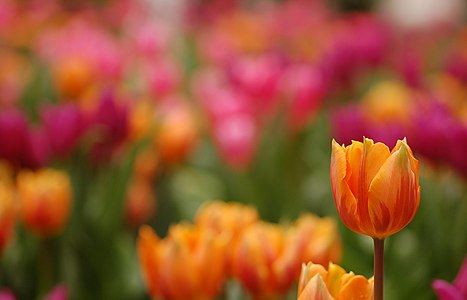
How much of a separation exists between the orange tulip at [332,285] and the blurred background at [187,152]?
0.24 m

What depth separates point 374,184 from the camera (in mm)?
544

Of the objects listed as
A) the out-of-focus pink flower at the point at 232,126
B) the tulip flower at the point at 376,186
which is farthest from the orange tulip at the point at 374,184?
the out-of-focus pink flower at the point at 232,126

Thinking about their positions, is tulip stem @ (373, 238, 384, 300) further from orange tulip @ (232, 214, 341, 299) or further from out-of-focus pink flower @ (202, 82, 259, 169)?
out-of-focus pink flower @ (202, 82, 259, 169)

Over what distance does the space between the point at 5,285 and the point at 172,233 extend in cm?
34

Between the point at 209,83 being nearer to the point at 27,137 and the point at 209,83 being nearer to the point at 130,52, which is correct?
the point at 130,52

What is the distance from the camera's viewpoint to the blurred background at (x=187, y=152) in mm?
1001

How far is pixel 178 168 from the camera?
4.66 feet

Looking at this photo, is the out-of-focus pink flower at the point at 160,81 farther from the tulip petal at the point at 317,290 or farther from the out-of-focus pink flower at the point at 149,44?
the tulip petal at the point at 317,290

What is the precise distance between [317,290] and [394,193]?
0.08 m

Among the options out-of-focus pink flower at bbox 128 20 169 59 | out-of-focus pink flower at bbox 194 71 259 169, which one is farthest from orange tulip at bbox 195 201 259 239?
out-of-focus pink flower at bbox 128 20 169 59

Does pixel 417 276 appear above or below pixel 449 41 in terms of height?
below

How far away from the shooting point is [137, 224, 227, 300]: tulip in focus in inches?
29.2

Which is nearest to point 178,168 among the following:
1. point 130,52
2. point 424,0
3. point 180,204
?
point 180,204

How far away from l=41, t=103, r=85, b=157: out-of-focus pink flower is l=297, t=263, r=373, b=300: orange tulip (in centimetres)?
67
